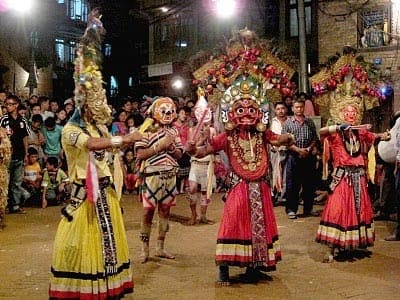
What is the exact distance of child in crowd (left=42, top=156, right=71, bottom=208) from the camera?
1254 centimetres

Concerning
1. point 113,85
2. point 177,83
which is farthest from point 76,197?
point 113,85

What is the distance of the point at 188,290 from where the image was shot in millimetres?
6293

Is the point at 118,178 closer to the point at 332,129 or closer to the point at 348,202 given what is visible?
the point at 332,129

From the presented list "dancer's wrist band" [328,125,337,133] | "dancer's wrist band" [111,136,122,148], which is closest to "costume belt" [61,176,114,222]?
"dancer's wrist band" [111,136,122,148]

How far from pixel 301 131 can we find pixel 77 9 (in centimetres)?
2820

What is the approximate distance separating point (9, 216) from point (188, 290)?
5998mm

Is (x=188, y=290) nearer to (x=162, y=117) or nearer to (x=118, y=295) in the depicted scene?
(x=118, y=295)

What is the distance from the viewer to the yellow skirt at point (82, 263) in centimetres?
508

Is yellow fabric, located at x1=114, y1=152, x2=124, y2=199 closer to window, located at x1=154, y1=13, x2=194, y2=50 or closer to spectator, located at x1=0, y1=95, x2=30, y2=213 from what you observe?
spectator, located at x1=0, y1=95, x2=30, y2=213

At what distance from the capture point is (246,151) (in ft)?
21.5

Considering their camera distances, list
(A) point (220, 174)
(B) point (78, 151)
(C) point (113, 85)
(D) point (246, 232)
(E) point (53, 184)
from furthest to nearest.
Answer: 1. (C) point (113, 85)
2. (A) point (220, 174)
3. (E) point (53, 184)
4. (D) point (246, 232)
5. (B) point (78, 151)

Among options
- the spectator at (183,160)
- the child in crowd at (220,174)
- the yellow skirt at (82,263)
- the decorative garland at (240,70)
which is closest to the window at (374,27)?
the child in crowd at (220,174)

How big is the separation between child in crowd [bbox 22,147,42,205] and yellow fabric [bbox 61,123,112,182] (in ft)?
24.2

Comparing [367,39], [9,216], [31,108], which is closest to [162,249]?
[9,216]
